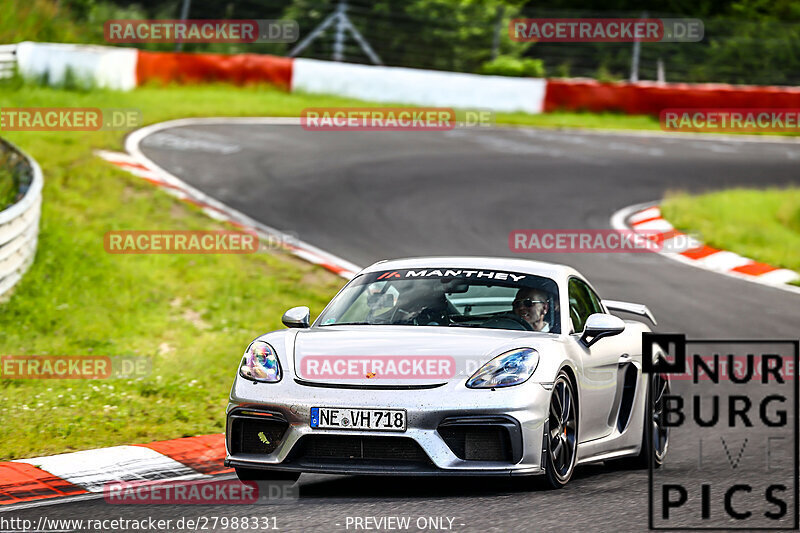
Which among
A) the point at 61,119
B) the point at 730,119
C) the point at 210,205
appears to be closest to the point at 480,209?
the point at 210,205

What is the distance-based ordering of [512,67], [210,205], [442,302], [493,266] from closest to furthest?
1. [442,302]
2. [493,266]
3. [210,205]
4. [512,67]

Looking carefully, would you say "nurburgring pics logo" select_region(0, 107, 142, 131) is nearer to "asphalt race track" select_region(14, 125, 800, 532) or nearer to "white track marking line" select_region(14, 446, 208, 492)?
"asphalt race track" select_region(14, 125, 800, 532)

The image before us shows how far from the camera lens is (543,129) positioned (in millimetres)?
25328

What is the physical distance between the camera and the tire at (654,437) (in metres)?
7.52

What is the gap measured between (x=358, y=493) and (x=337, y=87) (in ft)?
68.1

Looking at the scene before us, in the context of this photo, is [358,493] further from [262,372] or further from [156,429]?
[156,429]

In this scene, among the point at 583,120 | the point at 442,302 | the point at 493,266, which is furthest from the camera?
the point at 583,120

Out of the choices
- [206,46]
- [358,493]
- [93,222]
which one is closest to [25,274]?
[93,222]

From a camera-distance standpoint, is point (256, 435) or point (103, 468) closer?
point (256, 435)

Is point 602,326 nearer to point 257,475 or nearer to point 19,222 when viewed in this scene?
point 257,475

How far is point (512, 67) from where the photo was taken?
27.7m

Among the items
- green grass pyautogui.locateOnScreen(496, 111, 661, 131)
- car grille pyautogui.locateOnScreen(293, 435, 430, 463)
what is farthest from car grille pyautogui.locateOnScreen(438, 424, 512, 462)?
green grass pyautogui.locateOnScreen(496, 111, 661, 131)

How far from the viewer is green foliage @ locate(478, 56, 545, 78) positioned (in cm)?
2770

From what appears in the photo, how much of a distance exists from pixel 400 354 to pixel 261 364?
2.44ft
